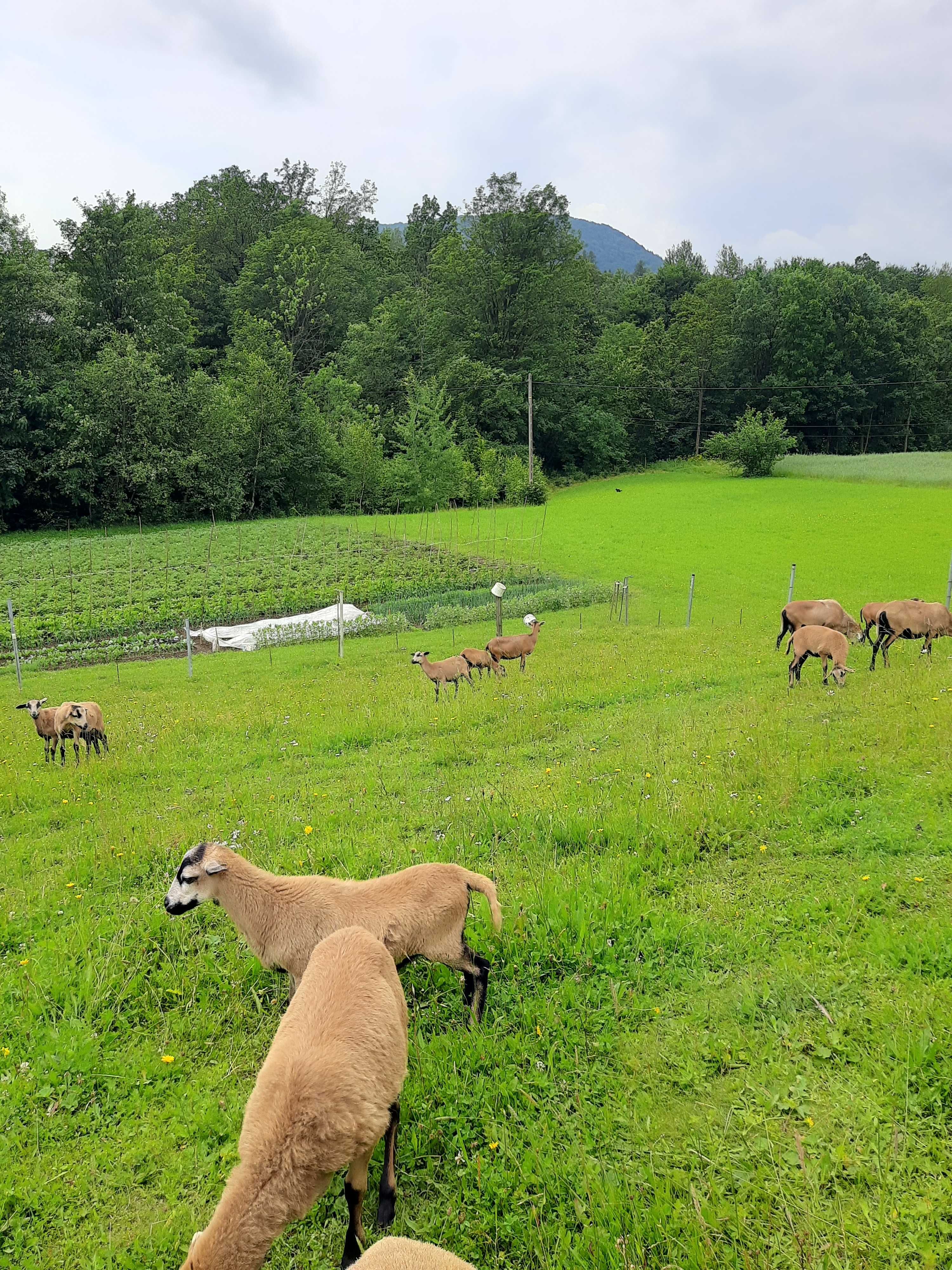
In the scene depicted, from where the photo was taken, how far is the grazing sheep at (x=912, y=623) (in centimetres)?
1322

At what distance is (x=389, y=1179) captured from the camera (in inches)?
140

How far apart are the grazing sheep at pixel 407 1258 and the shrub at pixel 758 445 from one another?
217 feet

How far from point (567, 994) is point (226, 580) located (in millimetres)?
29870

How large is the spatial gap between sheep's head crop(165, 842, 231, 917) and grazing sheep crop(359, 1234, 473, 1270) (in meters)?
2.64

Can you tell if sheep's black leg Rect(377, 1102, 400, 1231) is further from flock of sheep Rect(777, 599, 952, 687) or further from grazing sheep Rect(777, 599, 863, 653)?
grazing sheep Rect(777, 599, 863, 653)

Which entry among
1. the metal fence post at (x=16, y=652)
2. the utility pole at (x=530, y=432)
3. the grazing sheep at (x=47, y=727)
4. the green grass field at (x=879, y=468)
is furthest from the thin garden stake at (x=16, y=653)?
the green grass field at (x=879, y=468)

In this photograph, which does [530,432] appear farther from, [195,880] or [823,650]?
[195,880]

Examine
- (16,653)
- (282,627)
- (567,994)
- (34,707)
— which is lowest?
(282,627)

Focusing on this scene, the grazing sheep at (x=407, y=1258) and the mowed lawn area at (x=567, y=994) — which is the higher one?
the grazing sheep at (x=407, y=1258)

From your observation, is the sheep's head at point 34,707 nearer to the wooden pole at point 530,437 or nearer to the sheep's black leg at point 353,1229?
the sheep's black leg at point 353,1229

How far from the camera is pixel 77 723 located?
35.3ft

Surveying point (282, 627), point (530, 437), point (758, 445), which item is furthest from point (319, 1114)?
point (758, 445)

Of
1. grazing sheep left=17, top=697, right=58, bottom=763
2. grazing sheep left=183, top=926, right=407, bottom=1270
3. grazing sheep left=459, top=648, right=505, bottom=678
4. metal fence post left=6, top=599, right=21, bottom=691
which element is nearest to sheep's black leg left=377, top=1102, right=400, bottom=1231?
Result: grazing sheep left=183, top=926, right=407, bottom=1270

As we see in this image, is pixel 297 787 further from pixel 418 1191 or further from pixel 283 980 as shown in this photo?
pixel 418 1191
